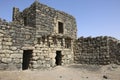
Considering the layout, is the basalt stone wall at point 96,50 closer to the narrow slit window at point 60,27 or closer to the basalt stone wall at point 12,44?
the narrow slit window at point 60,27

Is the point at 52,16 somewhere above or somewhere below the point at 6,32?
above

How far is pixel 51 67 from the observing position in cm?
1295

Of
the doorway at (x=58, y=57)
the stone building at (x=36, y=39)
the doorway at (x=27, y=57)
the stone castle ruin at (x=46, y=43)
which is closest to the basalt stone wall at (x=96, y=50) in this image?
the stone castle ruin at (x=46, y=43)

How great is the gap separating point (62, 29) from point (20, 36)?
15.7ft

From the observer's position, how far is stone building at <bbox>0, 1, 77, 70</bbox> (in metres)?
10.5

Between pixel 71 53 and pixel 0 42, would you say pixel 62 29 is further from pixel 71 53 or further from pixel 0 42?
pixel 0 42

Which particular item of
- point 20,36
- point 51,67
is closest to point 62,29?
point 51,67

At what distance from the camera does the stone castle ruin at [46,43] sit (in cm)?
1066

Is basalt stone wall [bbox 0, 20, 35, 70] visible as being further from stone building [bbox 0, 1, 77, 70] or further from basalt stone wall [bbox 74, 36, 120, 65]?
basalt stone wall [bbox 74, 36, 120, 65]

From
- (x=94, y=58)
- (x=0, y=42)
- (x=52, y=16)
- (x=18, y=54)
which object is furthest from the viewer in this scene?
(x=94, y=58)

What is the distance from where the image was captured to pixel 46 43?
12.9 meters

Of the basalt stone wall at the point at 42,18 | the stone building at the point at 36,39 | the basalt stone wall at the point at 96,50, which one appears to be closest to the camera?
the stone building at the point at 36,39

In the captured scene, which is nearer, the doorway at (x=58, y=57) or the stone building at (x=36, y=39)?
the stone building at (x=36, y=39)

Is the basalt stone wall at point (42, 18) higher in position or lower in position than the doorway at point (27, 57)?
higher
